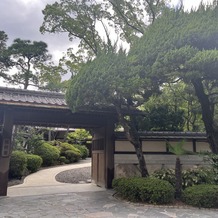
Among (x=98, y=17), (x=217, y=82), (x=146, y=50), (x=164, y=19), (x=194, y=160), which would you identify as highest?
(x=98, y=17)

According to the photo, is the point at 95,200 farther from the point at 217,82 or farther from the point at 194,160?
the point at 217,82

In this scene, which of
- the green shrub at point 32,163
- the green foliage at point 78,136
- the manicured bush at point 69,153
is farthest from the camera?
the green foliage at point 78,136

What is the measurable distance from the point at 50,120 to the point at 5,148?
1.88 meters

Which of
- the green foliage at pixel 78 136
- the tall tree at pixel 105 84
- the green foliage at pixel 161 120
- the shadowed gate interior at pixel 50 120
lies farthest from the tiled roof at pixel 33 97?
the green foliage at pixel 78 136

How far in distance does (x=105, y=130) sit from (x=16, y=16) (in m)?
6.67

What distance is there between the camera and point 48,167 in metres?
17.4

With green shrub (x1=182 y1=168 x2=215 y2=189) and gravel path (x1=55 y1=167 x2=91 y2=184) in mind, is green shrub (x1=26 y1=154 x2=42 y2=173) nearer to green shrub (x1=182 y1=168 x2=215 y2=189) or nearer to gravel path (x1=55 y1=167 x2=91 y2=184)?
gravel path (x1=55 y1=167 x2=91 y2=184)

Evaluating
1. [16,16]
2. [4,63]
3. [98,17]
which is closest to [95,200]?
[16,16]

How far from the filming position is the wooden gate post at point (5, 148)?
7.87 meters

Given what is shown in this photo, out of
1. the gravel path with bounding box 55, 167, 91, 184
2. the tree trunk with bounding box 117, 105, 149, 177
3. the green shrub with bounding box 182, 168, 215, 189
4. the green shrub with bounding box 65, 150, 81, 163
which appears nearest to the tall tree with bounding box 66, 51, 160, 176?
the tree trunk with bounding box 117, 105, 149, 177

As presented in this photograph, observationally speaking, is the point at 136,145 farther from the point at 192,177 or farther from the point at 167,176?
the point at 192,177

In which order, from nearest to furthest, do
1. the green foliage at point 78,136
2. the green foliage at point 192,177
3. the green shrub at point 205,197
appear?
the green shrub at point 205,197
the green foliage at point 192,177
the green foliage at point 78,136

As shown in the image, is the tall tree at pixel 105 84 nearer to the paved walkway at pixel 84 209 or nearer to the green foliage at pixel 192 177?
the green foliage at pixel 192 177

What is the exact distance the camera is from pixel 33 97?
906 centimetres
